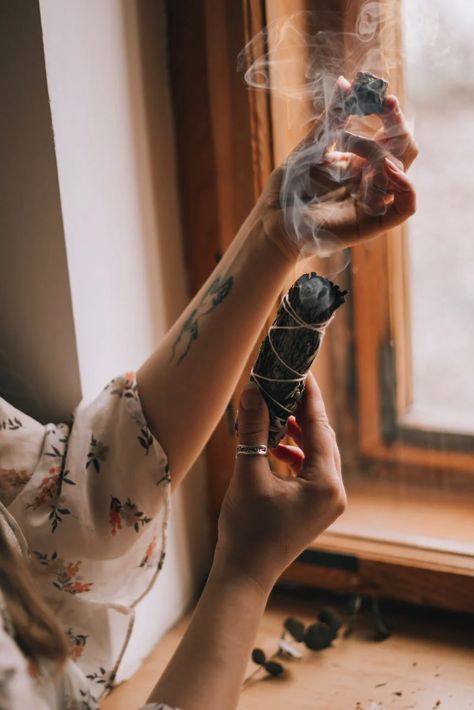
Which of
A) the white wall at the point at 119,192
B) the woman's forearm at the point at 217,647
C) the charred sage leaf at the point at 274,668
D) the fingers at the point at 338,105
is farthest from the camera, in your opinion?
the charred sage leaf at the point at 274,668

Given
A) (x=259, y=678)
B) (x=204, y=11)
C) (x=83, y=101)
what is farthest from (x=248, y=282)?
(x=259, y=678)

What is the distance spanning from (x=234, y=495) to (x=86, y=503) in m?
0.22

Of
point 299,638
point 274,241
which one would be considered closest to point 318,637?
point 299,638

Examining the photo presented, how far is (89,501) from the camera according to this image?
2.93 ft

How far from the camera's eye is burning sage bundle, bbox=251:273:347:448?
70 cm

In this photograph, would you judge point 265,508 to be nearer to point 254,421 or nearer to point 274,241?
point 254,421

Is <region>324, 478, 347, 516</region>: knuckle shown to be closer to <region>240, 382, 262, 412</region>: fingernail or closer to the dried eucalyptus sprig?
<region>240, 382, 262, 412</region>: fingernail

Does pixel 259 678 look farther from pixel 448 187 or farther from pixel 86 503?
pixel 448 187

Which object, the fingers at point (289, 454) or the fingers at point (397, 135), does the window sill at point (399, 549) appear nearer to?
the fingers at point (289, 454)

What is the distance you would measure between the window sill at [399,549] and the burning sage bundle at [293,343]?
42cm

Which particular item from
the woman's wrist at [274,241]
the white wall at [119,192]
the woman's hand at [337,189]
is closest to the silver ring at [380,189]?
the woman's hand at [337,189]

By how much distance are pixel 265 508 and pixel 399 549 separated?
0.45m

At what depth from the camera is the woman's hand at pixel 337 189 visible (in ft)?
2.72

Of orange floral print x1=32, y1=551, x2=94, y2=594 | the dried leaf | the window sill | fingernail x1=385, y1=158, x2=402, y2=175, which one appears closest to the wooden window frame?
the window sill
